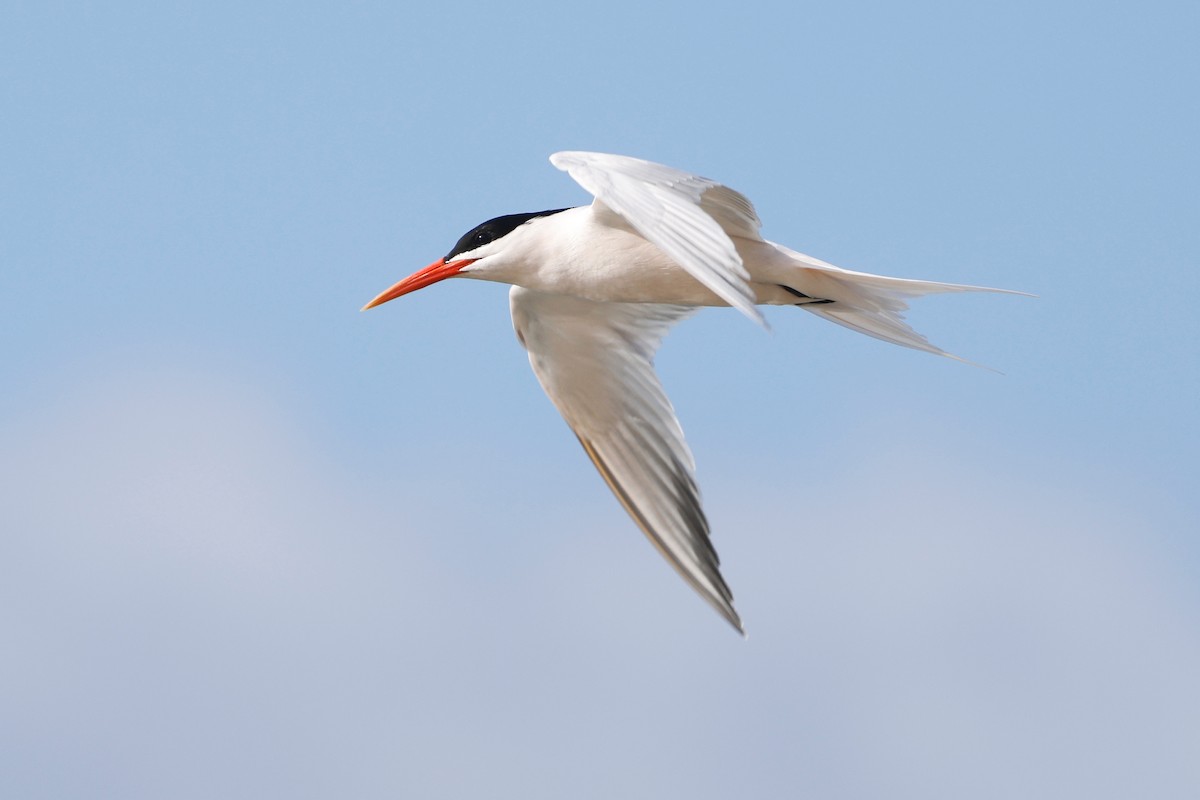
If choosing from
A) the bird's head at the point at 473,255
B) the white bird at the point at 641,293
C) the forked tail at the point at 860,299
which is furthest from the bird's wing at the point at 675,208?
the bird's head at the point at 473,255

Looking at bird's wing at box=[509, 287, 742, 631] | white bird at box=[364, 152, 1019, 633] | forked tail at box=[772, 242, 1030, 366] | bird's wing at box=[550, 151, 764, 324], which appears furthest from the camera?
bird's wing at box=[509, 287, 742, 631]

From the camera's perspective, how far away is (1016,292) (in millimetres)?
6773

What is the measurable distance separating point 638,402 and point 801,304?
1.34 m

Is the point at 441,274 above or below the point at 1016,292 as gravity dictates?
above

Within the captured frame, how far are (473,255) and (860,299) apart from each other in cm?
186

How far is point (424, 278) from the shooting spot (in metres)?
8.40

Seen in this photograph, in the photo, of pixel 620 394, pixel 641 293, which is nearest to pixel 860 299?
pixel 641 293

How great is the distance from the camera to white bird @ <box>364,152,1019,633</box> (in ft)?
20.8

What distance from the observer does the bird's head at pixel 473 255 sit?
8.01 m

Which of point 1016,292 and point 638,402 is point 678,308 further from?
point 1016,292

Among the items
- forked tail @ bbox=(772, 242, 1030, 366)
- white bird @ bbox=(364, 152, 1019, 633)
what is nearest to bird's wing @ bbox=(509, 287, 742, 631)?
white bird @ bbox=(364, 152, 1019, 633)

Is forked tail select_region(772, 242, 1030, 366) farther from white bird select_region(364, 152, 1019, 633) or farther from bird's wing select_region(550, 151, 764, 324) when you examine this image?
bird's wing select_region(550, 151, 764, 324)

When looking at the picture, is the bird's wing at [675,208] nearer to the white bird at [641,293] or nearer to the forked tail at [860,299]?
the white bird at [641,293]

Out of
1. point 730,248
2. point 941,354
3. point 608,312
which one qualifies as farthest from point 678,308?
point 730,248
